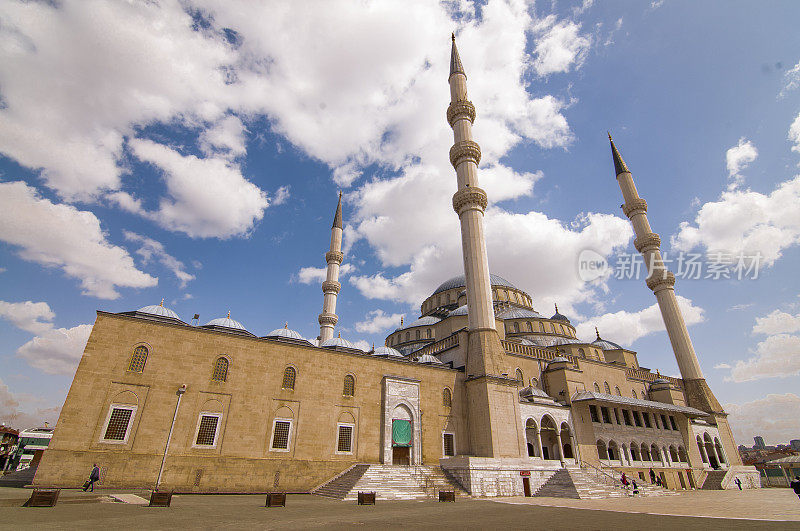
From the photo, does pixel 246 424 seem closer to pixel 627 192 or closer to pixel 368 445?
pixel 368 445

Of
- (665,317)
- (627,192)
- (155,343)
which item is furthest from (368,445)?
(627,192)

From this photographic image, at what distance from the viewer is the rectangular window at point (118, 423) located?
1656 cm

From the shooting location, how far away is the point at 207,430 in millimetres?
18344

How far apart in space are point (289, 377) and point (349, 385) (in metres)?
3.54

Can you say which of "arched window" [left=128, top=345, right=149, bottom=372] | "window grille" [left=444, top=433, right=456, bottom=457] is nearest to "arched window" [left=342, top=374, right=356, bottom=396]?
"window grille" [left=444, top=433, right=456, bottom=457]

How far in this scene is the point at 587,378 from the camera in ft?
98.8

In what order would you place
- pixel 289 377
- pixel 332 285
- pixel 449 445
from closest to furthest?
pixel 289 377
pixel 449 445
pixel 332 285

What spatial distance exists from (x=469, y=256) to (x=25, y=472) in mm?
26947

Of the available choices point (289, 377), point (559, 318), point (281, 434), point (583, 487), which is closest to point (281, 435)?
point (281, 434)

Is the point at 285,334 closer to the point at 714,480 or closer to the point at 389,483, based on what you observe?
the point at 389,483

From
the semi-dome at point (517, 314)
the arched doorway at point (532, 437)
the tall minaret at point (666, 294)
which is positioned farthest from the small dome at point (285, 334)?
the tall minaret at point (666, 294)

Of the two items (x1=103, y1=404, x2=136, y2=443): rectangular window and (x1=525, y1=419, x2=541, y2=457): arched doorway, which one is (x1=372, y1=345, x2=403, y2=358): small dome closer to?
(x1=525, y1=419, x2=541, y2=457): arched doorway

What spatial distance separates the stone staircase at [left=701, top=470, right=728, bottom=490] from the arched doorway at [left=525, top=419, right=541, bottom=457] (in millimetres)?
17223

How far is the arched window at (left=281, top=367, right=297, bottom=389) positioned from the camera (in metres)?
20.8
